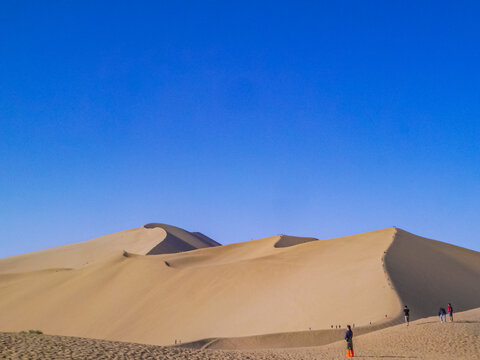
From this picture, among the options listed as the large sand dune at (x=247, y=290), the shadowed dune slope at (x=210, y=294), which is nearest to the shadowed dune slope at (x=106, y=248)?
the large sand dune at (x=247, y=290)

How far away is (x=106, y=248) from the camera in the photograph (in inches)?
2842

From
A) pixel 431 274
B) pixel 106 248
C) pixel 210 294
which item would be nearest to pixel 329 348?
pixel 431 274

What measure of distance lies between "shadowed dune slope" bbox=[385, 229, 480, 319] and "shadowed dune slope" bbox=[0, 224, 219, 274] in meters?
35.3

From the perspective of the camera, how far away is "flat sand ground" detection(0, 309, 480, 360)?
1282 centimetres

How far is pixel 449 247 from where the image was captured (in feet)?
138

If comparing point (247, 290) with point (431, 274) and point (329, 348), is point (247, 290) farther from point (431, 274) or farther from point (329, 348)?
point (329, 348)

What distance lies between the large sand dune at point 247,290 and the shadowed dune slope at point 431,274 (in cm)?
9

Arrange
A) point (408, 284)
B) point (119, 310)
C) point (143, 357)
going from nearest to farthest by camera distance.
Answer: point (143, 357)
point (408, 284)
point (119, 310)

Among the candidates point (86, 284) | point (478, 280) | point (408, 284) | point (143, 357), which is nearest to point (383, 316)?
point (408, 284)

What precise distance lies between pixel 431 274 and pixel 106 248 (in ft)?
164

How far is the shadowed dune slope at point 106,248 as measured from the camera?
6581 centimetres

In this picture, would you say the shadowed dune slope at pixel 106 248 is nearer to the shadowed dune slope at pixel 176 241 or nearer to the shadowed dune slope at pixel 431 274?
the shadowed dune slope at pixel 176 241

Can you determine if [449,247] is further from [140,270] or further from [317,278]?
[140,270]

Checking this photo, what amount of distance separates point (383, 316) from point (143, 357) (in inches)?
624
